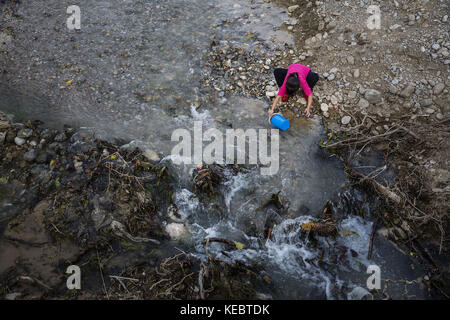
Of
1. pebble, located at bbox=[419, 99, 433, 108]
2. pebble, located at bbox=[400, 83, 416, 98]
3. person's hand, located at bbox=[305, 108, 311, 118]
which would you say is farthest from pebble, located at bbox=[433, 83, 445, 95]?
person's hand, located at bbox=[305, 108, 311, 118]

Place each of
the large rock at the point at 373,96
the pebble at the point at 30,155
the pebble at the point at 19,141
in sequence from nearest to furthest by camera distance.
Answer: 1. the pebble at the point at 30,155
2. the pebble at the point at 19,141
3. the large rock at the point at 373,96

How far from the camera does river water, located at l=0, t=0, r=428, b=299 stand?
3.15 metres

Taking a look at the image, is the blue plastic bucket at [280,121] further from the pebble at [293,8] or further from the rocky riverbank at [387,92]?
the pebble at [293,8]

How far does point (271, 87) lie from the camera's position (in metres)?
4.26

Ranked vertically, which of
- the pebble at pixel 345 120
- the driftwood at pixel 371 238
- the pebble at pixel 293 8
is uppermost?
the pebble at pixel 293 8

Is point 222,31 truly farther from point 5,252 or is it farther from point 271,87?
point 5,252

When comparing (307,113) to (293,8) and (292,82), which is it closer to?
(292,82)

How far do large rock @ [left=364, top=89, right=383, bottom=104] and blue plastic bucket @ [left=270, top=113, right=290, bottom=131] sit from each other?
1.25 meters

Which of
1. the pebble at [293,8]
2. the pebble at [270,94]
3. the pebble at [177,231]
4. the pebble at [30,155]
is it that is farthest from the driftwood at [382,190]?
the pebble at [30,155]

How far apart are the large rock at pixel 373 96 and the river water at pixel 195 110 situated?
0.79 metres

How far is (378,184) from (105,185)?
3486 millimetres

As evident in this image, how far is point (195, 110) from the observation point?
417 cm

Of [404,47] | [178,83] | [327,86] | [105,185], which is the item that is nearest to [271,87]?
[327,86]

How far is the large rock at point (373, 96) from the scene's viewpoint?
3857mm
